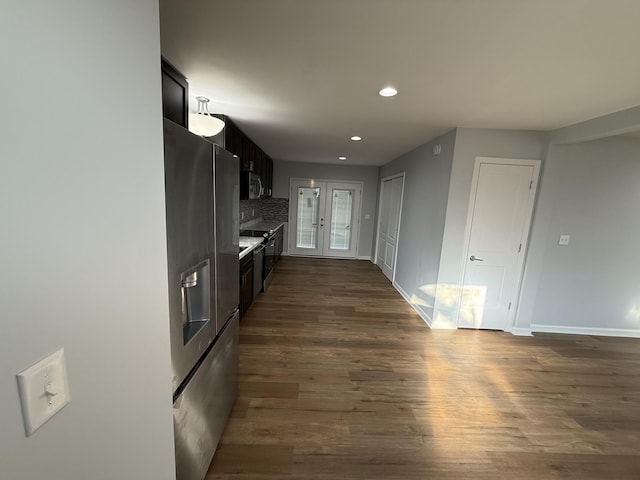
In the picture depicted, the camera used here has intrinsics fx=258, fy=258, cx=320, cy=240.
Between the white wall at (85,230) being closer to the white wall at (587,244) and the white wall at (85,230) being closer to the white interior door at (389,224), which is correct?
the white wall at (587,244)

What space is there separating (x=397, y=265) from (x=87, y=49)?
4795mm

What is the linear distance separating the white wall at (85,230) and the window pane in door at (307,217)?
5944 mm

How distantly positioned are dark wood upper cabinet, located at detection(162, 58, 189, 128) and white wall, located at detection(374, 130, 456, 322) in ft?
9.17

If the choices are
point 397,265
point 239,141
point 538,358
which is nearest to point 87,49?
point 239,141

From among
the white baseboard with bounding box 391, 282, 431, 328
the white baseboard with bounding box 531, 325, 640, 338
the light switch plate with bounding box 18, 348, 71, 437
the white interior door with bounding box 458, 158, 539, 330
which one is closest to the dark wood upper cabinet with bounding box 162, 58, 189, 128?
the light switch plate with bounding box 18, 348, 71, 437

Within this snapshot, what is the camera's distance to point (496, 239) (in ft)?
10.4

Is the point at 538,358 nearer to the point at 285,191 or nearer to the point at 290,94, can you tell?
the point at 290,94

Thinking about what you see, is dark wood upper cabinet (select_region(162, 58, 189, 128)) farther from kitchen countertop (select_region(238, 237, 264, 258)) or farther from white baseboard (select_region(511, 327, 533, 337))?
white baseboard (select_region(511, 327, 533, 337))

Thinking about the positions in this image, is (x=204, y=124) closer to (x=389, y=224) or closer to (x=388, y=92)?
(x=388, y=92)

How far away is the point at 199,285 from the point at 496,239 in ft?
11.0

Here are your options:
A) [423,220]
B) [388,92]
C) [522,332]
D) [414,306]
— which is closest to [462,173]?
[423,220]

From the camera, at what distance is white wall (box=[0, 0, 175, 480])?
1.44 feet

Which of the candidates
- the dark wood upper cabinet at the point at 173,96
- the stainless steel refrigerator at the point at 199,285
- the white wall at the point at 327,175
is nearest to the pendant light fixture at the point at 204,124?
the dark wood upper cabinet at the point at 173,96

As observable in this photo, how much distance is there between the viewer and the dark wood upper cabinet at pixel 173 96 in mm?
1512
